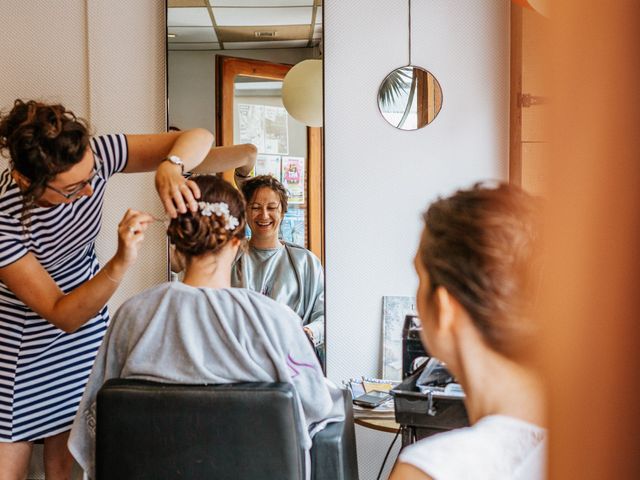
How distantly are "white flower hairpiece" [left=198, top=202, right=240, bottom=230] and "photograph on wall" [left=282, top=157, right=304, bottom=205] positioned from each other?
84 cm

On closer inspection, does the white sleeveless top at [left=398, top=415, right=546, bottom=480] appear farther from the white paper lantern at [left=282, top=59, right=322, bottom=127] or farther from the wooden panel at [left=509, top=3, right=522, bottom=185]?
the white paper lantern at [left=282, top=59, right=322, bottom=127]

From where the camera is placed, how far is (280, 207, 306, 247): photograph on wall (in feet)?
8.03

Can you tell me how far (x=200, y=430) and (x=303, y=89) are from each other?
1505 millimetres

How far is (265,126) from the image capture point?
2.46 m

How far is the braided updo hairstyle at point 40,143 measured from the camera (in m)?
1.51

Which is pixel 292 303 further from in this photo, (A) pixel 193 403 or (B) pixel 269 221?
(A) pixel 193 403

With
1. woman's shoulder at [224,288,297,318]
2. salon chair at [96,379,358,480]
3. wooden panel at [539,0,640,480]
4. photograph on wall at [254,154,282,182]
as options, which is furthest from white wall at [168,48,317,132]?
wooden panel at [539,0,640,480]

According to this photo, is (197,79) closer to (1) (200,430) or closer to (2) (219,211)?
(2) (219,211)

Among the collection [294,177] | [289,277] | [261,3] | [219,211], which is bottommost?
[289,277]

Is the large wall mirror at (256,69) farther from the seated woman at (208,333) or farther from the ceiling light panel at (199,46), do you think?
the seated woman at (208,333)

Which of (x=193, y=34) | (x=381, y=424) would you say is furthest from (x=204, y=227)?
(x=193, y=34)

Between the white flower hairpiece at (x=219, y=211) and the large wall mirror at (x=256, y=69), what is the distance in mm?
820

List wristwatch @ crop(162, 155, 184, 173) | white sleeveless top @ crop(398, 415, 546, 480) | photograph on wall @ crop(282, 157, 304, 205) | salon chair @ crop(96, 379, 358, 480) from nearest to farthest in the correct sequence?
white sleeveless top @ crop(398, 415, 546, 480) < salon chair @ crop(96, 379, 358, 480) < wristwatch @ crop(162, 155, 184, 173) < photograph on wall @ crop(282, 157, 304, 205)

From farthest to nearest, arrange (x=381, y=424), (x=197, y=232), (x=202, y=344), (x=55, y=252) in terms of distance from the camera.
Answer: (x=381, y=424)
(x=55, y=252)
(x=197, y=232)
(x=202, y=344)
